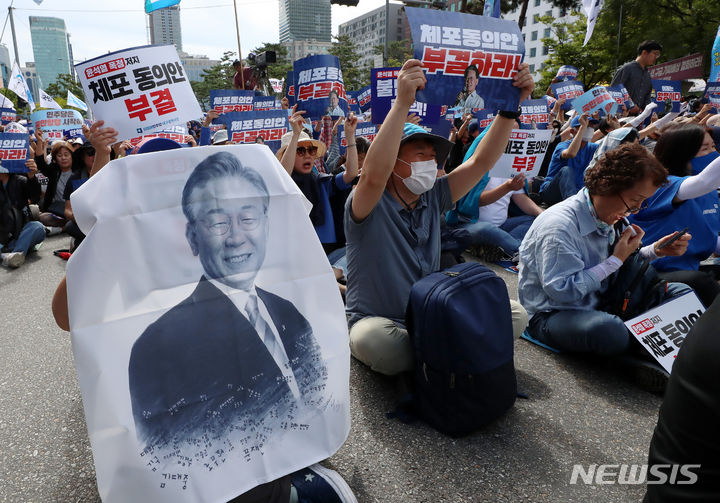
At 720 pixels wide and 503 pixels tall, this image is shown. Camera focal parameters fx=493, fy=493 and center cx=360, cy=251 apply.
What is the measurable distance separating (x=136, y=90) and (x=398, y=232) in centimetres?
171

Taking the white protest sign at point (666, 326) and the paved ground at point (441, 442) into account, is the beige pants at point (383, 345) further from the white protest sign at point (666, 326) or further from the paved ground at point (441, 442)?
the white protest sign at point (666, 326)

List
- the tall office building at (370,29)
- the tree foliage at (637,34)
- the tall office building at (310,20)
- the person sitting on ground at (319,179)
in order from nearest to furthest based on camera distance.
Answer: the person sitting on ground at (319,179)
the tree foliage at (637,34)
the tall office building at (310,20)
the tall office building at (370,29)

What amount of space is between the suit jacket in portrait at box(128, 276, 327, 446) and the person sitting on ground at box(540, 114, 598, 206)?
530 cm

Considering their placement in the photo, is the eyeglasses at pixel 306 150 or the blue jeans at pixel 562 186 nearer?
the eyeglasses at pixel 306 150

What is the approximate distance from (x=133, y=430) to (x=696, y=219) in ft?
12.3

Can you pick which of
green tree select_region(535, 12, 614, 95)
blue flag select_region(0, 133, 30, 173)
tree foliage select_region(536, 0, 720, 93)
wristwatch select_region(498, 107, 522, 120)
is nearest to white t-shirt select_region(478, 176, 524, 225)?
wristwatch select_region(498, 107, 522, 120)

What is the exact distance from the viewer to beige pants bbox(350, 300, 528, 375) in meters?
2.43

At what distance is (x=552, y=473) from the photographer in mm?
2062

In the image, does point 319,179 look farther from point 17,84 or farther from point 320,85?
point 17,84

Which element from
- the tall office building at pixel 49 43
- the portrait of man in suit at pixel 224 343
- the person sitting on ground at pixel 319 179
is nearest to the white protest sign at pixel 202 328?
the portrait of man in suit at pixel 224 343

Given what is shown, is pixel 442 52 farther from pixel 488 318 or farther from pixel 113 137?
pixel 113 137

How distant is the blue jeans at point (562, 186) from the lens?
19.9 ft

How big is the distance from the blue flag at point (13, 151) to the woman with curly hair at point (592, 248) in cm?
602

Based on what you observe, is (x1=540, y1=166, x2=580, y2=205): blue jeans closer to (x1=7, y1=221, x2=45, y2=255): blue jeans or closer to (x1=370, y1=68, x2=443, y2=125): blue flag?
(x1=370, y1=68, x2=443, y2=125): blue flag
